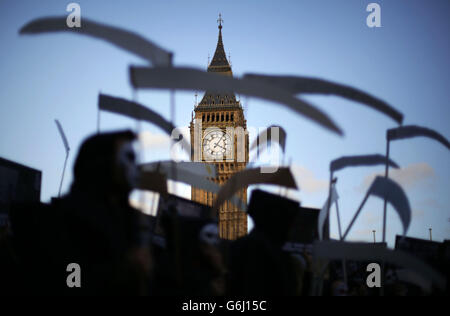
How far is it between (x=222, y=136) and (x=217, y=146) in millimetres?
1472

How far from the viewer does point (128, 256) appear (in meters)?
3.67

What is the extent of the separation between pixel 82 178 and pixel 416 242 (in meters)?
6.85

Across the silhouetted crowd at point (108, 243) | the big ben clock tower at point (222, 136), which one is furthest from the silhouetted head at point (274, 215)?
the big ben clock tower at point (222, 136)

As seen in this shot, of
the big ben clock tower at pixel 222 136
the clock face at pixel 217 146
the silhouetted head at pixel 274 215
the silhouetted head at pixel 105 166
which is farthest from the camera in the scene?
the big ben clock tower at pixel 222 136

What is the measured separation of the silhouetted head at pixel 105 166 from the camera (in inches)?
152

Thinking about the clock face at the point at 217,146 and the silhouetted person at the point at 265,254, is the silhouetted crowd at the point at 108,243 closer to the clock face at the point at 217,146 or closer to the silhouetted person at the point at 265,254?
the silhouetted person at the point at 265,254

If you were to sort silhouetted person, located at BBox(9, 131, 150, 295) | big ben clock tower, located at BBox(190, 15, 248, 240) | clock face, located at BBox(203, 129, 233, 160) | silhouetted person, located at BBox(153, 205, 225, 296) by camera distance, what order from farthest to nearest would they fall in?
big ben clock tower, located at BBox(190, 15, 248, 240)
clock face, located at BBox(203, 129, 233, 160)
silhouetted person, located at BBox(153, 205, 225, 296)
silhouetted person, located at BBox(9, 131, 150, 295)

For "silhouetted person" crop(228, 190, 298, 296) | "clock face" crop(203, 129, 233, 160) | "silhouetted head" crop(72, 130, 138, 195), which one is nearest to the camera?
"silhouetted head" crop(72, 130, 138, 195)

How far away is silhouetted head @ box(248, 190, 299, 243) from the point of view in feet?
18.2

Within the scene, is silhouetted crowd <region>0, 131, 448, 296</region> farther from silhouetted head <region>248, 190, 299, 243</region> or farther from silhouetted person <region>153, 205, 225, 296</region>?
silhouetted head <region>248, 190, 299, 243</region>

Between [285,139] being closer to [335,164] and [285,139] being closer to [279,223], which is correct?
[335,164]

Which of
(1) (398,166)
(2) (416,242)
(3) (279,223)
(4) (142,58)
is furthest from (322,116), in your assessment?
(2) (416,242)

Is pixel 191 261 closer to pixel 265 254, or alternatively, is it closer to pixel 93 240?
pixel 265 254

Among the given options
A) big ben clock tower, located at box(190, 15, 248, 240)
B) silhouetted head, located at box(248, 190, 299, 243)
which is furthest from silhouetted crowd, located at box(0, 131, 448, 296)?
big ben clock tower, located at box(190, 15, 248, 240)
